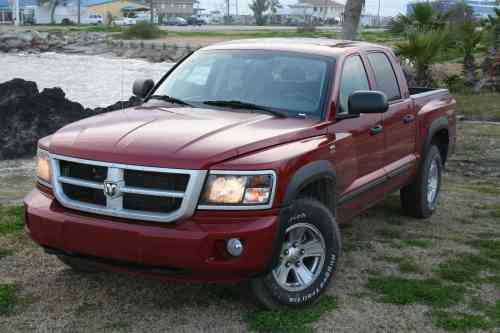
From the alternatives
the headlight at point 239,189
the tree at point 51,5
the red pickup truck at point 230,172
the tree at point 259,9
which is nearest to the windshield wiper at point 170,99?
the red pickup truck at point 230,172

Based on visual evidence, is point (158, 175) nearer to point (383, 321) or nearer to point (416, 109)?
point (383, 321)

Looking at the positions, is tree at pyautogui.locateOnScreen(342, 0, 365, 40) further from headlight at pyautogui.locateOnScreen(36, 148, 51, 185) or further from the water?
headlight at pyautogui.locateOnScreen(36, 148, 51, 185)

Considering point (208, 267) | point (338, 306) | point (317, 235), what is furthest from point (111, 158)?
point (338, 306)

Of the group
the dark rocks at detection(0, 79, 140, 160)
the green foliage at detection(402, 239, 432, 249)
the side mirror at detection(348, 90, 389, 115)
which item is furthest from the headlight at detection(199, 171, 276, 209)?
the dark rocks at detection(0, 79, 140, 160)

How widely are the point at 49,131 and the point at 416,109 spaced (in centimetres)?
728

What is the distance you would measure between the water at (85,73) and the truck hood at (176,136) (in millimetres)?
15670

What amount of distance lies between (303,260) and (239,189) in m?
0.95

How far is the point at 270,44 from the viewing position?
6.04m

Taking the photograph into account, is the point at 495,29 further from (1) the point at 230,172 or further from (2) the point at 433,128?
(1) the point at 230,172

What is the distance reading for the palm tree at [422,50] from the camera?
54.5ft

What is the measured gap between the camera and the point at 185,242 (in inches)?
165

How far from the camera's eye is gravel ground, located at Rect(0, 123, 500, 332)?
4.66 m

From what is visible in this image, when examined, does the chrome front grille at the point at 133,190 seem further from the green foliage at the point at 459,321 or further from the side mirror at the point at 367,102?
the green foliage at the point at 459,321

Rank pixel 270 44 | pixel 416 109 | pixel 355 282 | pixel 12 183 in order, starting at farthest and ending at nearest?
pixel 12 183
pixel 416 109
pixel 270 44
pixel 355 282
